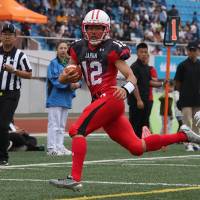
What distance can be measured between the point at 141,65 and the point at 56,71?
1.74 metres

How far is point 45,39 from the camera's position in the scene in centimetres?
2928

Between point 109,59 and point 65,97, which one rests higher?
point 109,59

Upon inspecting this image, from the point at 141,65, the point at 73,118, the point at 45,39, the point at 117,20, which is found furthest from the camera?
the point at 117,20

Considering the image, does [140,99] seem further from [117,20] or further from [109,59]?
[117,20]

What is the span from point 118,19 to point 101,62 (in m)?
26.3

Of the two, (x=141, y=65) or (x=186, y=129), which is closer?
(x=186, y=129)

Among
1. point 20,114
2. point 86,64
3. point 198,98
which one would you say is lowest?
point 20,114

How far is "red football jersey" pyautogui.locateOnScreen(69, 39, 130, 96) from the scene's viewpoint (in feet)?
28.2

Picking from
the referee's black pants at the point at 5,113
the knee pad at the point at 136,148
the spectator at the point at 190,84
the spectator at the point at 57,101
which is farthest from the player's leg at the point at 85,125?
the spectator at the point at 190,84

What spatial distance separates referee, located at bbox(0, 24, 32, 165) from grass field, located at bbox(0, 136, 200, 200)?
0.46 metres

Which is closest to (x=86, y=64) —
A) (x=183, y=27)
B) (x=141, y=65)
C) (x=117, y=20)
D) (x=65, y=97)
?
(x=65, y=97)

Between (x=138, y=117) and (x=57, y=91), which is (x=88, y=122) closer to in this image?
(x=57, y=91)

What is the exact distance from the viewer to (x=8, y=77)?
1188 centimetres

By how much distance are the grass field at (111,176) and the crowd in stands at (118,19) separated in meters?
16.6
